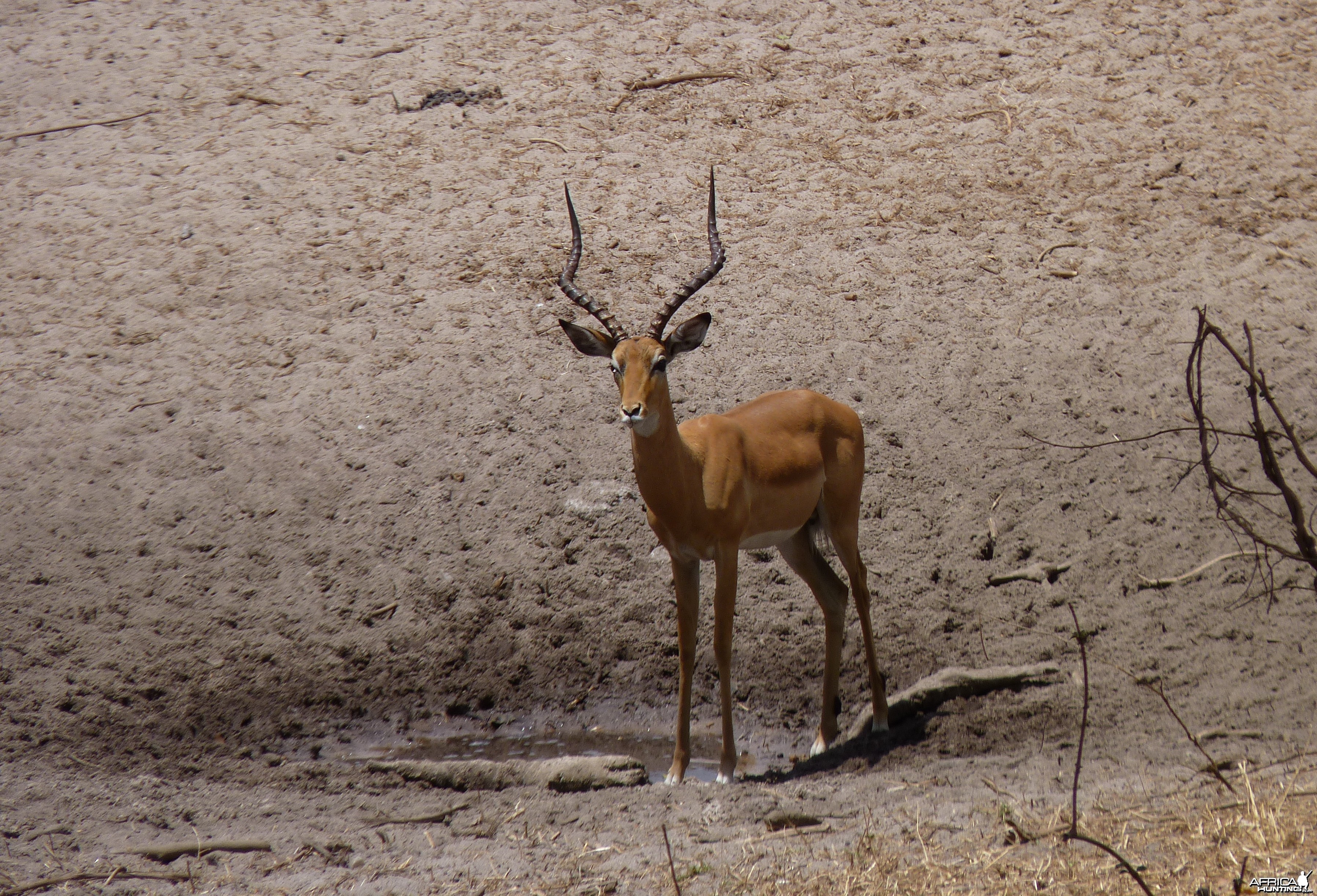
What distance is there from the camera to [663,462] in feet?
17.5

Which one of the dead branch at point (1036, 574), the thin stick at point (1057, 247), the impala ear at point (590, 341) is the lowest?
the dead branch at point (1036, 574)

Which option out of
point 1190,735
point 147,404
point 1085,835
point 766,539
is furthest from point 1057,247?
point 147,404

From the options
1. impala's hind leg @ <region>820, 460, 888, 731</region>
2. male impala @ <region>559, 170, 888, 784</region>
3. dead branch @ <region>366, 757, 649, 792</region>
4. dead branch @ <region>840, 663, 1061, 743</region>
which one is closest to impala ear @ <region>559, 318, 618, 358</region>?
male impala @ <region>559, 170, 888, 784</region>

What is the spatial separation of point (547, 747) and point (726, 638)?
122 cm

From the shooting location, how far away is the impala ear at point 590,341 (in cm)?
538

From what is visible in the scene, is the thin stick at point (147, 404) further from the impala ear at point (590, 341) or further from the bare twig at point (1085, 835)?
the bare twig at point (1085, 835)

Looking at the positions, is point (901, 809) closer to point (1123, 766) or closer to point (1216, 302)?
point (1123, 766)

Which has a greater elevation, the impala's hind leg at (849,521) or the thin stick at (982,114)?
the thin stick at (982,114)

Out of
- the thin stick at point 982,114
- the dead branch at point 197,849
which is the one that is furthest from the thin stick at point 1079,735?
the thin stick at point 982,114

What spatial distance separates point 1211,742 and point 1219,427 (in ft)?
9.05

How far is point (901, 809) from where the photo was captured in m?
4.62

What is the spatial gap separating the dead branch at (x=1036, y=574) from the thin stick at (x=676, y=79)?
18.9 feet

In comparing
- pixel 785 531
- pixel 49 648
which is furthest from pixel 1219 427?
pixel 49 648

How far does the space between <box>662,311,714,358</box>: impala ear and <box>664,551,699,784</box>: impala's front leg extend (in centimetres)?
98
